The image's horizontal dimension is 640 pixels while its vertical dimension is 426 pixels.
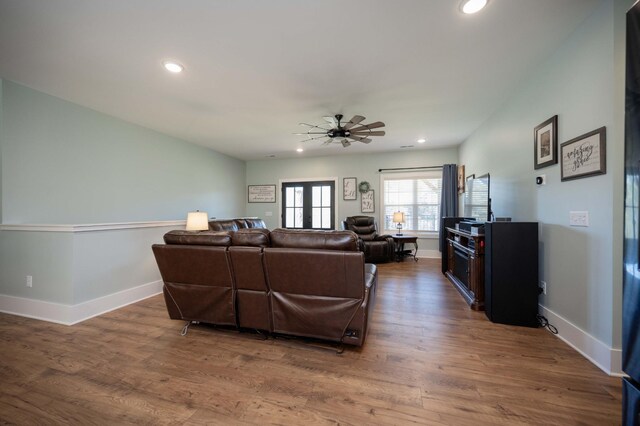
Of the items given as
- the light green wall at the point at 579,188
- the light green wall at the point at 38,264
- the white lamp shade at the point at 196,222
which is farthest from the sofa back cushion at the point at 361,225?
the light green wall at the point at 38,264

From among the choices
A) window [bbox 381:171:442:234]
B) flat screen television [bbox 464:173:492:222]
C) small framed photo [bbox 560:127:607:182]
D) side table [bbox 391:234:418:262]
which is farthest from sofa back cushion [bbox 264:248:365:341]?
window [bbox 381:171:442:234]

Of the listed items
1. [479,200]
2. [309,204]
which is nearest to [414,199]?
[479,200]

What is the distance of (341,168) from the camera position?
21.9 feet

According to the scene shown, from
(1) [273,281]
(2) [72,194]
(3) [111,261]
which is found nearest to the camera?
(1) [273,281]

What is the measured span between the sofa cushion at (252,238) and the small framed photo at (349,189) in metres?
4.64

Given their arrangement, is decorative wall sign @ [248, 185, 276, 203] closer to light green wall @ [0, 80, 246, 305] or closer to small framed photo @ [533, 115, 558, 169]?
light green wall @ [0, 80, 246, 305]

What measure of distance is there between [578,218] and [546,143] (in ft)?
2.72

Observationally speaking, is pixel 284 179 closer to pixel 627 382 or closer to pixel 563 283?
pixel 563 283

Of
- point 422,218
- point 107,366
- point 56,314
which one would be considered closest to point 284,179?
point 422,218

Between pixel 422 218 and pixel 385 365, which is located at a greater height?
pixel 422 218

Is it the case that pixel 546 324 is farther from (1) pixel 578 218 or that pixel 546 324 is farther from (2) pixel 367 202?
(2) pixel 367 202

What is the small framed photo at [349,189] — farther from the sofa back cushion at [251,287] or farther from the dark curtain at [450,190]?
the sofa back cushion at [251,287]

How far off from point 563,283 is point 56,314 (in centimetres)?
505

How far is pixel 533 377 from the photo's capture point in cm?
169
